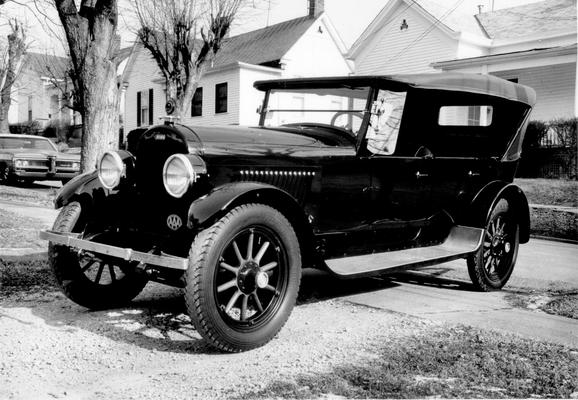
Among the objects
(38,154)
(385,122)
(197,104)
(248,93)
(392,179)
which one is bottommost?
(38,154)

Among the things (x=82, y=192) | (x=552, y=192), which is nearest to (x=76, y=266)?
(x=82, y=192)

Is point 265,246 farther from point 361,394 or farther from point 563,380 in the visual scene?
point 563,380

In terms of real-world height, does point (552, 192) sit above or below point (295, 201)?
below

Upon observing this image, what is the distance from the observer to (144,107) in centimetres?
3600

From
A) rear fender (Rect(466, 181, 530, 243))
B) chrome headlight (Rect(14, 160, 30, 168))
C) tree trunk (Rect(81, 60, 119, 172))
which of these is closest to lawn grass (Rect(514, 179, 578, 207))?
rear fender (Rect(466, 181, 530, 243))

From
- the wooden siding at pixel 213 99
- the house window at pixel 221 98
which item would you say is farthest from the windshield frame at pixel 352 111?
the house window at pixel 221 98

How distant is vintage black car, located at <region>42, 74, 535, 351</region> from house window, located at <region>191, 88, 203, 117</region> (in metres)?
25.9

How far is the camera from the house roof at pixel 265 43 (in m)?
29.1

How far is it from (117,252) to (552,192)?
40.1 ft

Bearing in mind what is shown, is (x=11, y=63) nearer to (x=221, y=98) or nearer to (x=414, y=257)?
(x=221, y=98)

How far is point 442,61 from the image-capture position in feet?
70.8

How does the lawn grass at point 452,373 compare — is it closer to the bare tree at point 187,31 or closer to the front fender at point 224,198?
the front fender at point 224,198

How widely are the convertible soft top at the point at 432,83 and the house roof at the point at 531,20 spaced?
50.9ft

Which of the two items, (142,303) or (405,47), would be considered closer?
(142,303)
